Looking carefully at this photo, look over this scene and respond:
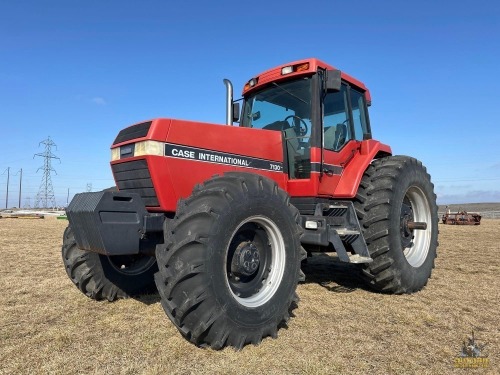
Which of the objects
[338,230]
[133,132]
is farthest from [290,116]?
[133,132]

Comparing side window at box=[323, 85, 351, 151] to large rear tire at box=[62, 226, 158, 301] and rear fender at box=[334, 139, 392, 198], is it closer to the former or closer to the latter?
rear fender at box=[334, 139, 392, 198]

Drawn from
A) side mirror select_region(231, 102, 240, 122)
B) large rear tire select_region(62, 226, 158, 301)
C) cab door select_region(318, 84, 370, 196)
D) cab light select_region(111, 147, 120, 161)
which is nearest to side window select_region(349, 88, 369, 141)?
cab door select_region(318, 84, 370, 196)

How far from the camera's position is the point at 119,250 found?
3268 mm

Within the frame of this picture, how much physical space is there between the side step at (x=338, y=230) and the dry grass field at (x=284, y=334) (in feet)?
1.83

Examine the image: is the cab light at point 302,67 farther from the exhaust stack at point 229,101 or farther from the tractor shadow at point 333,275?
the tractor shadow at point 333,275

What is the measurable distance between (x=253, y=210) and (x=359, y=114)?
11.0ft

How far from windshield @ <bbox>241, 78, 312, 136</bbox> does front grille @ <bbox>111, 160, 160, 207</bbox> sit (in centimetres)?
210

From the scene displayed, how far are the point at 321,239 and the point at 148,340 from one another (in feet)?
7.17

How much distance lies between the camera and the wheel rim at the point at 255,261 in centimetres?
340

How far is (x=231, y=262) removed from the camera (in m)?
3.42

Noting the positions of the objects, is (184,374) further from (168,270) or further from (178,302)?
(168,270)

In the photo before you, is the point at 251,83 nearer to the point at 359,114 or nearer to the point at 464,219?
the point at 359,114

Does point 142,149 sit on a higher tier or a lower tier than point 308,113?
lower

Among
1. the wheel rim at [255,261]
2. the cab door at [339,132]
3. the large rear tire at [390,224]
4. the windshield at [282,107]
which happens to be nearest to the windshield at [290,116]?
the windshield at [282,107]
